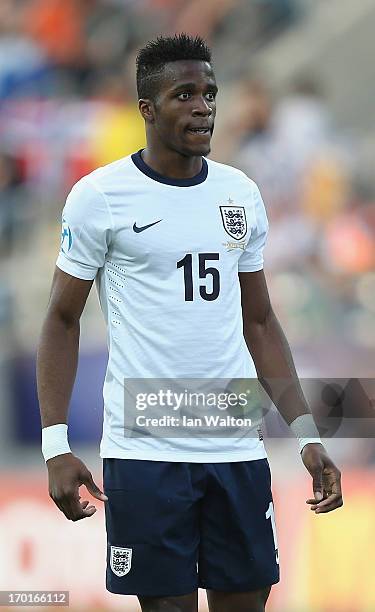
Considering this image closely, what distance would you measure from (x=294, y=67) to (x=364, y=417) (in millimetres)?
3857

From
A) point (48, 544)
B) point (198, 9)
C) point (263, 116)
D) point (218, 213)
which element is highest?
point (198, 9)

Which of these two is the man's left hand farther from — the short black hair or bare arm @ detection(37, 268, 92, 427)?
the short black hair

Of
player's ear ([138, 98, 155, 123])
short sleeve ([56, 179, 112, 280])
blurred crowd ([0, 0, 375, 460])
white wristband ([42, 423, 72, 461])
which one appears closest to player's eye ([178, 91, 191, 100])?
player's ear ([138, 98, 155, 123])

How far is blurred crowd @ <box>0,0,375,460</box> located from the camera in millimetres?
7191

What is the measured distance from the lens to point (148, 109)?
337 centimetres

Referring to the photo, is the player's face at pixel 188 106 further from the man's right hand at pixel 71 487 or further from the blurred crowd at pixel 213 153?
the blurred crowd at pixel 213 153

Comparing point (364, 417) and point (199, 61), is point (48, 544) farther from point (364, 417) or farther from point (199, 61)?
point (199, 61)

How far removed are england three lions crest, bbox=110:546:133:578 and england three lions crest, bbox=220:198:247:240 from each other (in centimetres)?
91

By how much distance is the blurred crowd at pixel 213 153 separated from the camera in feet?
23.6

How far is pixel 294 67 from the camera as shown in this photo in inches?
342

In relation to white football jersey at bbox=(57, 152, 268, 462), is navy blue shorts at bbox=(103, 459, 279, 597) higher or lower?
lower

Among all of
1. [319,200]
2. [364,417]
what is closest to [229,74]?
[319,200]

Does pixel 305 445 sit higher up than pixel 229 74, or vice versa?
pixel 229 74

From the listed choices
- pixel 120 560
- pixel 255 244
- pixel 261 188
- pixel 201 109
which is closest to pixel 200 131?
pixel 201 109
